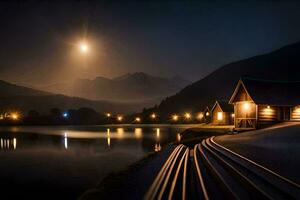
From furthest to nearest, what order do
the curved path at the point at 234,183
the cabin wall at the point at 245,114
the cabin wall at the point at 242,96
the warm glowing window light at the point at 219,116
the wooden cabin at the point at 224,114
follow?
the warm glowing window light at the point at 219,116 → the wooden cabin at the point at 224,114 → the cabin wall at the point at 242,96 → the cabin wall at the point at 245,114 → the curved path at the point at 234,183

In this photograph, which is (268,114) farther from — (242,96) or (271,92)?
(242,96)

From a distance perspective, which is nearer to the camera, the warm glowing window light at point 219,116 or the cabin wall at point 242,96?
the cabin wall at point 242,96

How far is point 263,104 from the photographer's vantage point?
38.0 meters

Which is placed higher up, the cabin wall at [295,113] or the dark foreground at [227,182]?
the cabin wall at [295,113]

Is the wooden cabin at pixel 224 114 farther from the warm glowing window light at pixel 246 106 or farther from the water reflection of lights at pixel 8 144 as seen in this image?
the water reflection of lights at pixel 8 144

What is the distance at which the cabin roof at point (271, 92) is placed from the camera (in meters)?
38.7

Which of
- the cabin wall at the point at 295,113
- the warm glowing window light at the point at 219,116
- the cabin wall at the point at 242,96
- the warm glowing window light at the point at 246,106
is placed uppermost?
the cabin wall at the point at 242,96

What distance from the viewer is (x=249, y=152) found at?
1891 cm

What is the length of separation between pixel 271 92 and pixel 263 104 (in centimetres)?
391

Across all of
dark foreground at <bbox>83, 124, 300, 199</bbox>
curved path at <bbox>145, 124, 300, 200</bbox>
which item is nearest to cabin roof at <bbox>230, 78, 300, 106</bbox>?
dark foreground at <bbox>83, 124, 300, 199</bbox>

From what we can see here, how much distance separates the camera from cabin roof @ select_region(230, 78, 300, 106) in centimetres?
3872

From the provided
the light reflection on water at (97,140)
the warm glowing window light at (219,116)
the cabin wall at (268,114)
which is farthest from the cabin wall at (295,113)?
the warm glowing window light at (219,116)

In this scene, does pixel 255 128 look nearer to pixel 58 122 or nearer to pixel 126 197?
pixel 126 197

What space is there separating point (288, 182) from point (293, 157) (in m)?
6.07
